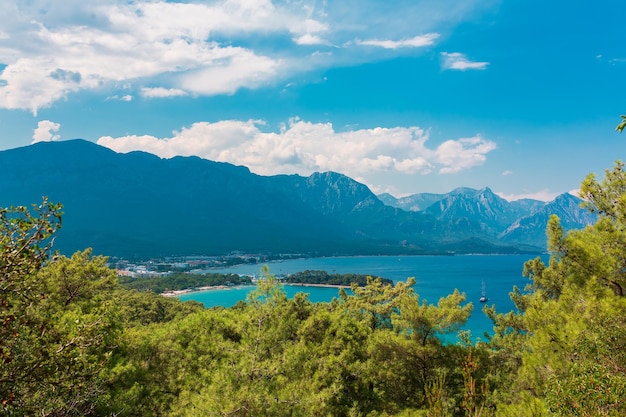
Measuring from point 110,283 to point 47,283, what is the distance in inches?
102

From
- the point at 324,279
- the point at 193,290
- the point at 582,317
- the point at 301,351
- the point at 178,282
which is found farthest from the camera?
the point at 324,279

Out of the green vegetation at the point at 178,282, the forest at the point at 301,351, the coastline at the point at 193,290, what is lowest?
the coastline at the point at 193,290

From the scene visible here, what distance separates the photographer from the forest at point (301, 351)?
448 centimetres

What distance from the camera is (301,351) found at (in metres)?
9.21

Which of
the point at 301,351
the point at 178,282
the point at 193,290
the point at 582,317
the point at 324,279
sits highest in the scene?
the point at 582,317

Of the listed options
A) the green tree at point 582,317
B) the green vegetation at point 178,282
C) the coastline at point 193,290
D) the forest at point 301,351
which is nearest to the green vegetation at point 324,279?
the green vegetation at point 178,282

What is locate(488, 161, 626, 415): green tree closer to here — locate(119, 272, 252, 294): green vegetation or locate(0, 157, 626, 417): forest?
locate(0, 157, 626, 417): forest

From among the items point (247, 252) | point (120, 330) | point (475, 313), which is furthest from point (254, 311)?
point (247, 252)

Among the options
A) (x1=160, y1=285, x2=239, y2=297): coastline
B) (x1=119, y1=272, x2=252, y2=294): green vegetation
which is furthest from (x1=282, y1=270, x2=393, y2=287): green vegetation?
(x1=160, y1=285, x2=239, y2=297): coastline

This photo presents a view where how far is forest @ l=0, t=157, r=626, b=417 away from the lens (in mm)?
4480

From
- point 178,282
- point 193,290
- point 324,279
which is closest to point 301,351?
point 193,290

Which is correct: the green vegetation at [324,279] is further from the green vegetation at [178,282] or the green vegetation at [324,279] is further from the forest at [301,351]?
the forest at [301,351]

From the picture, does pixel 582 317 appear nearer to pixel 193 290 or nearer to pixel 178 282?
pixel 193 290

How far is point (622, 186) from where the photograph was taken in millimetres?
9492
